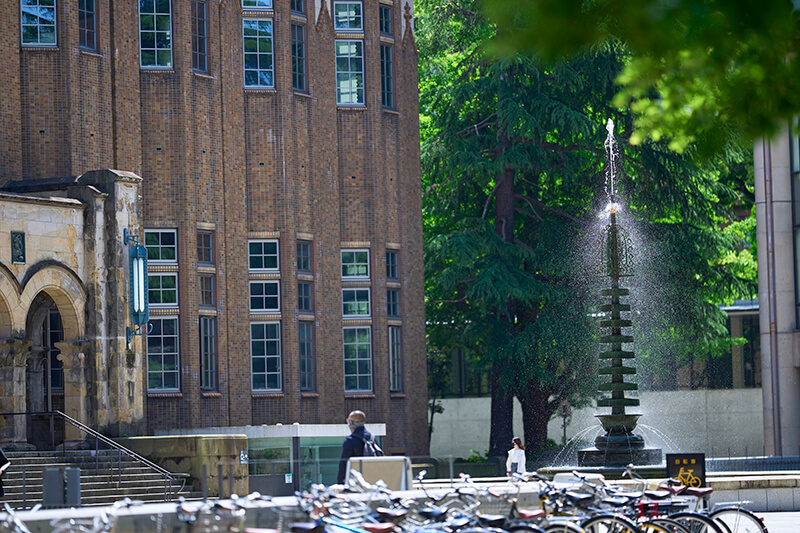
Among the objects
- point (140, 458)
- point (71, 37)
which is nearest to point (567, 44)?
point (140, 458)

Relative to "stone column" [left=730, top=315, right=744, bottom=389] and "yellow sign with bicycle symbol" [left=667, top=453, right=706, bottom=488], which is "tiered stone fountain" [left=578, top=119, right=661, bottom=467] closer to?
"yellow sign with bicycle symbol" [left=667, top=453, right=706, bottom=488]

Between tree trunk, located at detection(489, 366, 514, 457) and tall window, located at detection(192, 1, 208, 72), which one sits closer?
tall window, located at detection(192, 1, 208, 72)

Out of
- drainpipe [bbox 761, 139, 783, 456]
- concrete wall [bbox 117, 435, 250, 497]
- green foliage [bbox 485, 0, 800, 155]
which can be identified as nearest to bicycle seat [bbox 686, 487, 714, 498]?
green foliage [bbox 485, 0, 800, 155]

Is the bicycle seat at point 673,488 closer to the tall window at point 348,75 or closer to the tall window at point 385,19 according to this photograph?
the tall window at point 348,75

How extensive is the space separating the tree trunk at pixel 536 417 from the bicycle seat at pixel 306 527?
27.1 meters

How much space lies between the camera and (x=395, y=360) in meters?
33.6

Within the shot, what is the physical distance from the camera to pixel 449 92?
3791cm

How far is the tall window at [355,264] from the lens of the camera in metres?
33.0

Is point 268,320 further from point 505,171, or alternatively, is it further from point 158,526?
point 158,526

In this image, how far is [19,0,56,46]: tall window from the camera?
2833cm

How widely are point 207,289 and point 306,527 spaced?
20.9 m

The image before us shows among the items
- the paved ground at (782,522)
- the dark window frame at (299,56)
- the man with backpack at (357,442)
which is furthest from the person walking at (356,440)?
the dark window frame at (299,56)

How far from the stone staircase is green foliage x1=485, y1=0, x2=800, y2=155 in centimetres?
1682

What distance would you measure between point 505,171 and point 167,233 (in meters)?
12.1
